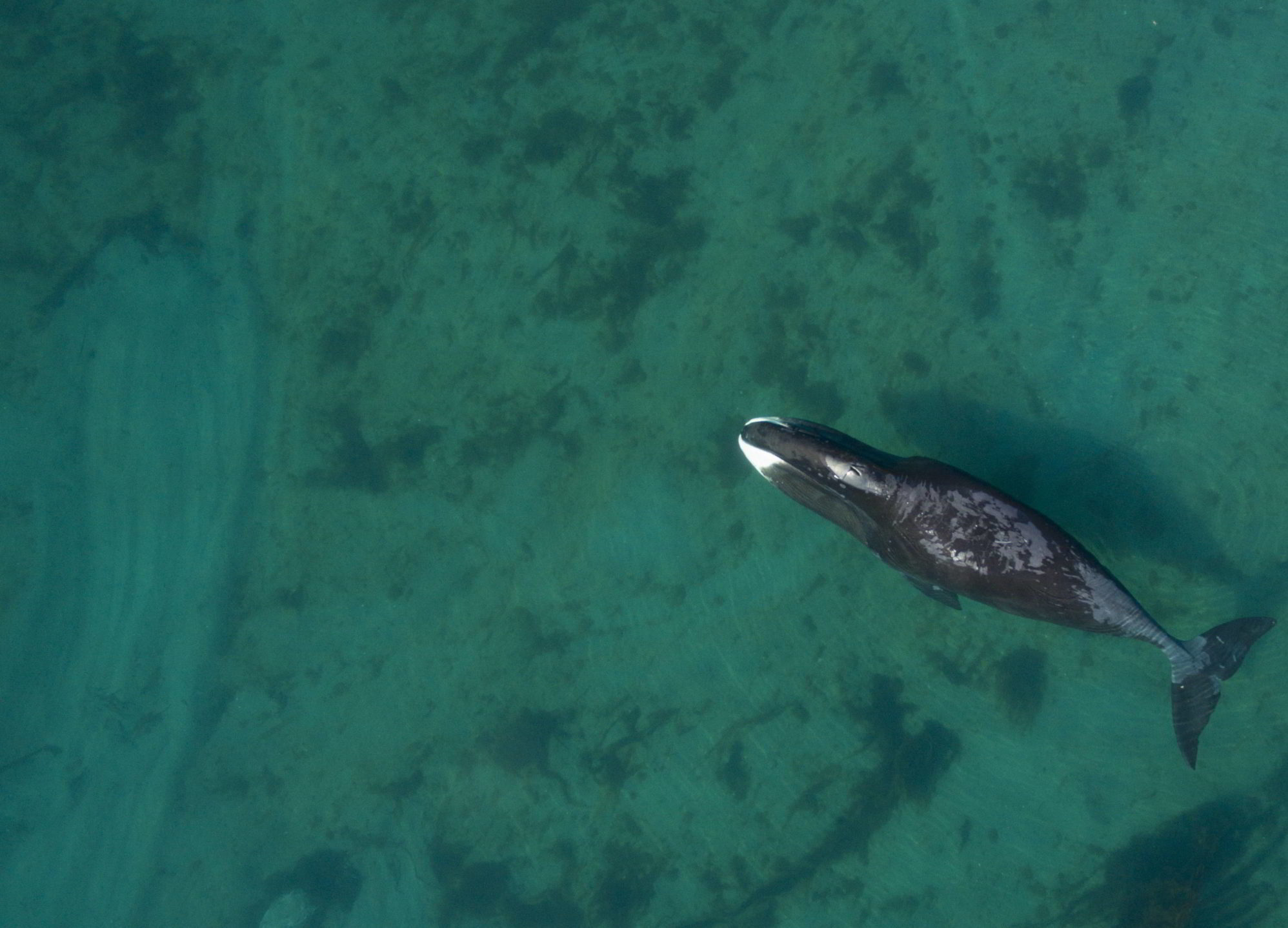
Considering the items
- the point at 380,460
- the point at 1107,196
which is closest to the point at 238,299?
the point at 380,460

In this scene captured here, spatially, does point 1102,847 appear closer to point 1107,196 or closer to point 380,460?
point 1107,196

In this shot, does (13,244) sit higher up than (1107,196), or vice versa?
(1107,196)

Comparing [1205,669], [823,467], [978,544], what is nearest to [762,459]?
[823,467]

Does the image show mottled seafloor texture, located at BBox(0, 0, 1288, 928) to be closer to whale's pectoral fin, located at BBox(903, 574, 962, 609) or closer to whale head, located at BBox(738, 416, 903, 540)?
whale's pectoral fin, located at BBox(903, 574, 962, 609)

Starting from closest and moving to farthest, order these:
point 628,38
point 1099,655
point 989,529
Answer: point 989,529 → point 1099,655 → point 628,38

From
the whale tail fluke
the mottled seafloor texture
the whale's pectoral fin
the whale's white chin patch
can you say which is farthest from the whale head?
the whale tail fluke

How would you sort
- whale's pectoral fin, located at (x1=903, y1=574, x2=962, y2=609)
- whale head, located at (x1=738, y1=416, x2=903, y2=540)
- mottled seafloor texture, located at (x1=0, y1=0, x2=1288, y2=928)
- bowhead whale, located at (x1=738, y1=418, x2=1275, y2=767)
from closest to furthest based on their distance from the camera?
bowhead whale, located at (x1=738, y1=418, x2=1275, y2=767) → whale head, located at (x1=738, y1=416, x2=903, y2=540) → whale's pectoral fin, located at (x1=903, y1=574, x2=962, y2=609) → mottled seafloor texture, located at (x1=0, y1=0, x2=1288, y2=928)
